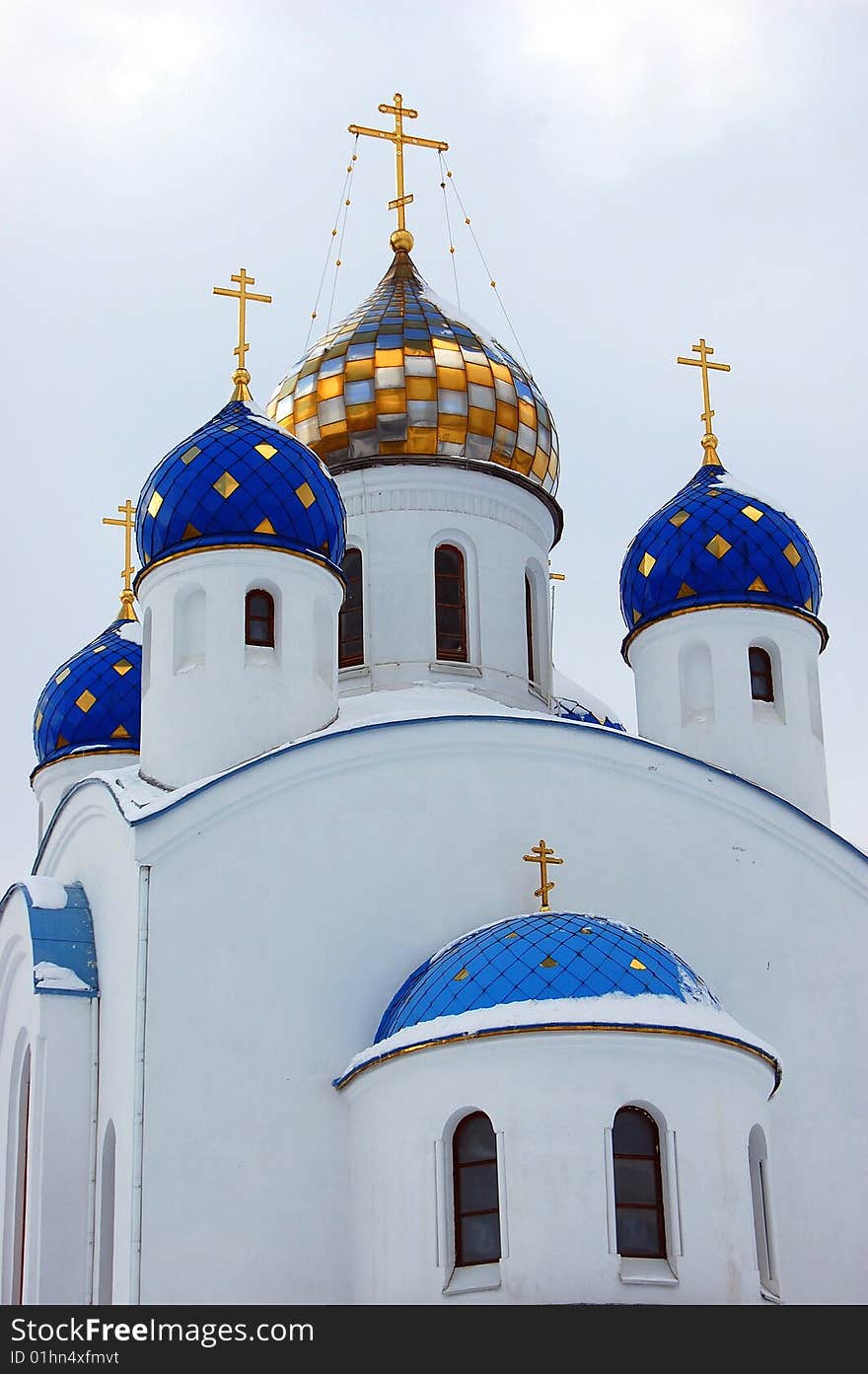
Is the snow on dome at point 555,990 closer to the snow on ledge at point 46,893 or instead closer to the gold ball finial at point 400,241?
the snow on ledge at point 46,893

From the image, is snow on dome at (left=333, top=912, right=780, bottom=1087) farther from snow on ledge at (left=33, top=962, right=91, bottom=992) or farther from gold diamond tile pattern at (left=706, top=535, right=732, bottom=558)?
gold diamond tile pattern at (left=706, top=535, right=732, bottom=558)

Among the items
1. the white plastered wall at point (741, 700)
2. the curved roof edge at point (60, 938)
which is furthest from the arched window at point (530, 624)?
the curved roof edge at point (60, 938)

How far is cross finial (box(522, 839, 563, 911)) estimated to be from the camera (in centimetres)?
995

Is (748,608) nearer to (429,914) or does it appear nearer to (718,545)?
(718,545)

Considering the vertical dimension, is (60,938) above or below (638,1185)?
above

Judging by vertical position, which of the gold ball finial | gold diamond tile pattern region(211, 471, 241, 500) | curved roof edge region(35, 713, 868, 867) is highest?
the gold ball finial

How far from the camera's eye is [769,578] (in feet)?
40.1

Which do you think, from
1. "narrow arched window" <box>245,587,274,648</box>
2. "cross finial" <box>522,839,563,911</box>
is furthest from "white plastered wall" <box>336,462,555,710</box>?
"cross finial" <box>522,839,563,911</box>

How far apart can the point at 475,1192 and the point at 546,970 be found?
101cm

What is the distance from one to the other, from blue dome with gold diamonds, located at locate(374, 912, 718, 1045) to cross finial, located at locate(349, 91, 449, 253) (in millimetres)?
6369

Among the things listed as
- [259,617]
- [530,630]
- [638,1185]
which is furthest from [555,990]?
[530,630]

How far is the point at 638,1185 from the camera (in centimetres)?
861

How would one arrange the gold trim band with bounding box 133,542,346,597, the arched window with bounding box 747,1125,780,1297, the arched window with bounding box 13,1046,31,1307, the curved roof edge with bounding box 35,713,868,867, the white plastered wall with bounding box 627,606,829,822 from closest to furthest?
the arched window with bounding box 747,1125,780,1297
the curved roof edge with bounding box 35,713,868,867
the arched window with bounding box 13,1046,31,1307
the gold trim band with bounding box 133,542,346,597
the white plastered wall with bounding box 627,606,829,822

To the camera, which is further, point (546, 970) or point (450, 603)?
point (450, 603)
